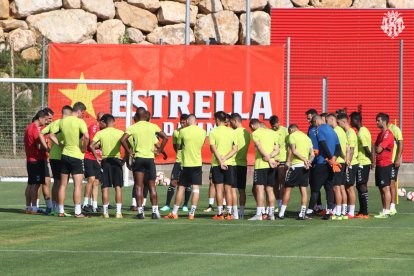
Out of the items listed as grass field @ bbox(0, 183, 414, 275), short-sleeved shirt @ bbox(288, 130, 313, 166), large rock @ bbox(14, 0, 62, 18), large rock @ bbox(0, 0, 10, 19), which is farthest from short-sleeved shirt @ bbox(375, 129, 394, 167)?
large rock @ bbox(0, 0, 10, 19)

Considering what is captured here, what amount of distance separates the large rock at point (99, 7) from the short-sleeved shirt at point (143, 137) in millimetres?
21114

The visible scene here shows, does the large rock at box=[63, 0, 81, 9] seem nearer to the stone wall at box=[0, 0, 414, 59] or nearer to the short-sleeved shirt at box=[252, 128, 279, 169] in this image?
the stone wall at box=[0, 0, 414, 59]

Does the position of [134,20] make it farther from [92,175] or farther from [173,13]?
[92,175]

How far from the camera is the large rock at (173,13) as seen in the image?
45594 millimetres

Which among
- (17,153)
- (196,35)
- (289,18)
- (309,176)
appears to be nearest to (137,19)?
(196,35)

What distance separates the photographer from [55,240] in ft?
65.8

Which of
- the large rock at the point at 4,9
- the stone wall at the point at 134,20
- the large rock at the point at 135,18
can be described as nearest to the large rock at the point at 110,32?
the stone wall at the point at 134,20

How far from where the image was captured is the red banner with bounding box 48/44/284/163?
3806cm

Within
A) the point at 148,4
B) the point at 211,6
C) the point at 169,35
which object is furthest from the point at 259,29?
the point at 148,4

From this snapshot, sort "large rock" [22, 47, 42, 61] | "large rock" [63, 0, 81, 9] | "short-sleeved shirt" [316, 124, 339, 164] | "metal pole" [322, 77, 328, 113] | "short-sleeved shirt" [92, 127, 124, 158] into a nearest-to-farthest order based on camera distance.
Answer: "short-sleeved shirt" [316, 124, 339, 164] → "short-sleeved shirt" [92, 127, 124, 158] → "metal pole" [322, 77, 328, 113] → "large rock" [22, 47, 42, 61] → "large rock" [63, 0, 81, 9]

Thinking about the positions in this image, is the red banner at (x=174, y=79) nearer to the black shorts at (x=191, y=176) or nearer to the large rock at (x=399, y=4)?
the large rock at (x=399, y=4)

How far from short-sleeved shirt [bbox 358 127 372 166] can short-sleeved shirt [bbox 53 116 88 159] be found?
523 centimetres

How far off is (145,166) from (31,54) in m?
19.5

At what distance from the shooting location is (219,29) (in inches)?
1780
